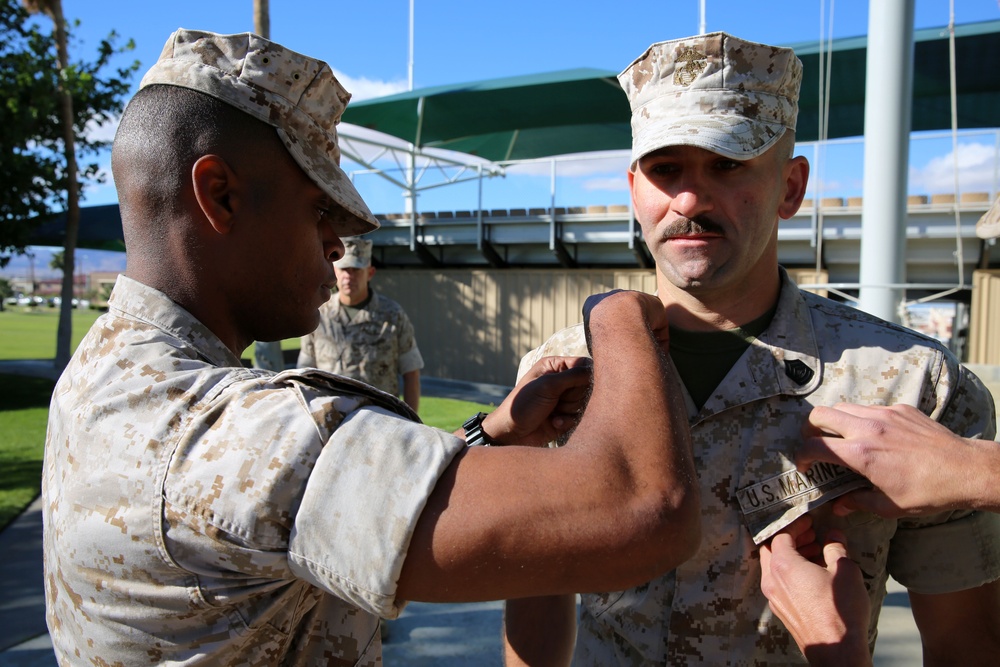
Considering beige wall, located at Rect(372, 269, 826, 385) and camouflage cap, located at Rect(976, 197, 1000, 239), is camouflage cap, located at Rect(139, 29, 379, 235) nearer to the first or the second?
camouflage cap, located at Rect(976, 197, 1000, 239)

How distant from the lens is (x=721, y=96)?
184 centimetres

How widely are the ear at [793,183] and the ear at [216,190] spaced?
139cm

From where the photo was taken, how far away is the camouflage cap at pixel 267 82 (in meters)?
1.36

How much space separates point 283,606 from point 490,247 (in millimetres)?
13368

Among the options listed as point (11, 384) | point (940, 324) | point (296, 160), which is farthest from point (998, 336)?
point (11, 384)

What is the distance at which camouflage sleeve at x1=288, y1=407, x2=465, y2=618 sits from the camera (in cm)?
106

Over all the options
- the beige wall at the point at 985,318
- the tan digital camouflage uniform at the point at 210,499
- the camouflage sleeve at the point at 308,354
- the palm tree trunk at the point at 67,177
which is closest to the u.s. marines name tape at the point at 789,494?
the tan digital camouflage uniform at the point at 210,499

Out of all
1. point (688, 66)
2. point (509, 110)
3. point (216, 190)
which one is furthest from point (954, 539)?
point (509, 110)

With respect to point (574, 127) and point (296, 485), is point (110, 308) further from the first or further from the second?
point (574, 127)

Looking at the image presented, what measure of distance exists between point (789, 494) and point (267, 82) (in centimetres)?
145

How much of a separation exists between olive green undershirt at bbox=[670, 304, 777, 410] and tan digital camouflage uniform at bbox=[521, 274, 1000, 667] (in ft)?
0.21

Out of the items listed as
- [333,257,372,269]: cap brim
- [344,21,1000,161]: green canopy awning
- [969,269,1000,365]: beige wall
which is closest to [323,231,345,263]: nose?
[333,257,372,269]: cap brim

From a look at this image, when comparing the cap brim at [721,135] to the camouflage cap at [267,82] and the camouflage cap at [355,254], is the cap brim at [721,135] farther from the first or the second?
the camouflage cap at [355,254]

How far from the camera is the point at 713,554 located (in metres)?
1.82
